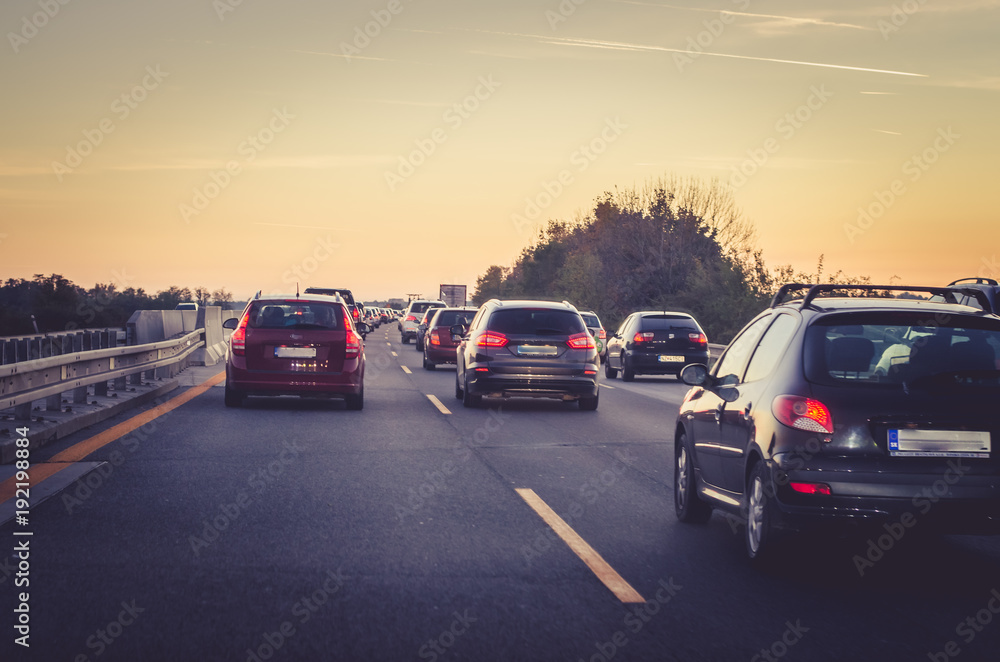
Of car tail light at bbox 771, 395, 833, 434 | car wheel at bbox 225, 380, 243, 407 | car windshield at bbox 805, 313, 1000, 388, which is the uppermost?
car windshield at bbox 805, 313, 1000, 388

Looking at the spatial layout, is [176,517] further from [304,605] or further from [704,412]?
[704,412]

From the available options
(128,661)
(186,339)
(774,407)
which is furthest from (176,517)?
(186,339)

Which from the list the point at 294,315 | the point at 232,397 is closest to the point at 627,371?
the point at 294,315

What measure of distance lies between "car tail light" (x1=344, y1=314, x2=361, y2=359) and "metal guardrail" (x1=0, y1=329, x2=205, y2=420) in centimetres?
311

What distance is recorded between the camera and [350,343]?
15.4 metres

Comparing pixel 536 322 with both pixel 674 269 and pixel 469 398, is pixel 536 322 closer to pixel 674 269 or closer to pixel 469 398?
pixel 469 398

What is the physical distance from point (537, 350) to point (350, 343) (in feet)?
9.31

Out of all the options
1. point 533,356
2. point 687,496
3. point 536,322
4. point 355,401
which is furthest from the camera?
point 536,322

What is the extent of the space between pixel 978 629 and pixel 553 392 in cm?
1130

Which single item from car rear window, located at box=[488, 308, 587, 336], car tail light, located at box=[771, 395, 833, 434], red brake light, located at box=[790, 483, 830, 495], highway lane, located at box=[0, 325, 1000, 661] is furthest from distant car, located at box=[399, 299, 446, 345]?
red brake light, located at box=[790, 483, 830, 495]

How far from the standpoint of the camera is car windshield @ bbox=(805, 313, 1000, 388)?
5.58 metres

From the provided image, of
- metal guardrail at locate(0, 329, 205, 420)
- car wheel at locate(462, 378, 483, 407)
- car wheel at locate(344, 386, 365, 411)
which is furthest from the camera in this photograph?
car wheel at locate(462, 378, 483, 407)

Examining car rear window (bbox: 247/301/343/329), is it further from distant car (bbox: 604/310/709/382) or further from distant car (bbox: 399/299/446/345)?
distant car (bbox: 399/299/446/345)

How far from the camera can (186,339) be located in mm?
20828
